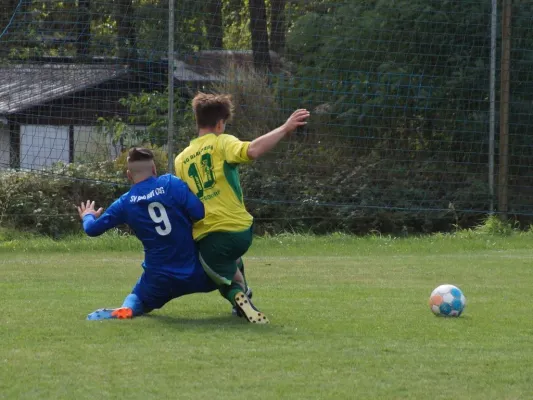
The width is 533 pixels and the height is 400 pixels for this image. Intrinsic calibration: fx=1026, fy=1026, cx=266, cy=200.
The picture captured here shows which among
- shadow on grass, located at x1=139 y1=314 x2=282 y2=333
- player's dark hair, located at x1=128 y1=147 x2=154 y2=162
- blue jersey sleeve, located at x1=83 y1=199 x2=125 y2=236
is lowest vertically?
shadow on grass, located at x1=139 y1=314 x2=282 y2=333

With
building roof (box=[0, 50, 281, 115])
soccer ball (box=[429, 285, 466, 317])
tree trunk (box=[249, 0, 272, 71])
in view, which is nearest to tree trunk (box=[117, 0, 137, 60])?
building roof (box=[0, 50, 281, 115])

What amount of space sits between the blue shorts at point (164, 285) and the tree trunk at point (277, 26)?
10.6m

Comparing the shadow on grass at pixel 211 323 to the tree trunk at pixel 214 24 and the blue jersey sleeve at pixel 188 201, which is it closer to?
the blue jersey sleeve at pixel 188 201

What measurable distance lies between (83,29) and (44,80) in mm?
1242

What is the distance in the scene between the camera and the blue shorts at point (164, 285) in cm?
707

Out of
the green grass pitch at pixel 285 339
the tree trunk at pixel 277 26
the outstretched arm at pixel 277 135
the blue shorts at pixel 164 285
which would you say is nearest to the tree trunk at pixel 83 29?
the tree trunk at pixel 277 26

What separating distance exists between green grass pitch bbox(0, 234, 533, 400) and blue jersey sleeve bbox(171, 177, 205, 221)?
0.72m

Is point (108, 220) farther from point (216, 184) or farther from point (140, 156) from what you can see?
point (216, 184)

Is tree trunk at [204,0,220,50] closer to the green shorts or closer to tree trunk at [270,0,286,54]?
tree trunk at [270,0,286,54]

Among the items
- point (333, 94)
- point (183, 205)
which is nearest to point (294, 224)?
point (333, 94)

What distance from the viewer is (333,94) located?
15.7m

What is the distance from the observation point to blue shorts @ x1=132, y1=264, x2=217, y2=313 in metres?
7.07

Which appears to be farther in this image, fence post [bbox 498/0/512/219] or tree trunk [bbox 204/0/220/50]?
tree trunk [bbox 204/0/220/50]

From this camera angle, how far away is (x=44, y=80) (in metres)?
16.5
